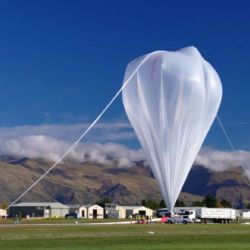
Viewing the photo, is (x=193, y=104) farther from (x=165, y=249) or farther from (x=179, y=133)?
(x=165, y=249)

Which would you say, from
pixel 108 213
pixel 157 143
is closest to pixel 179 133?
pixel 157 143

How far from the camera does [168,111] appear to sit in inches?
2100

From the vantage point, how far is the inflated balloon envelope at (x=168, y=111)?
52656 millimetres

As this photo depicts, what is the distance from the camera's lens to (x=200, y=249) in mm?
41281

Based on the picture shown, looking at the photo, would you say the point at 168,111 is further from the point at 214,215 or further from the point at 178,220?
the point at 214,215

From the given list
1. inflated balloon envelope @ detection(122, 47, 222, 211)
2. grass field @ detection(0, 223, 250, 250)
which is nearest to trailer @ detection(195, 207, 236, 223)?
grass field @ detection(0, 223, 250, 250)

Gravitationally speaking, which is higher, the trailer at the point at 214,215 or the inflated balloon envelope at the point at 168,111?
the inflated balloon envelope at the point at 168,111

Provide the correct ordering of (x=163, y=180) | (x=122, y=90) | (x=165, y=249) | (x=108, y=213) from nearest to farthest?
(x=165, y=249)
(x=163, y=180)
(x=122, y=90)
(x=108, y=213)

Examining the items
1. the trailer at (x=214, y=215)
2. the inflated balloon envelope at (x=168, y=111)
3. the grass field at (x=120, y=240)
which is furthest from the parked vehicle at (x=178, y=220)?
the inflated balloon envelope at (x=168, y=111)

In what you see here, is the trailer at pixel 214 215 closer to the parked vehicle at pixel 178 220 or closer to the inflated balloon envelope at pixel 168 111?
the parked vehicle at pixel 178 220

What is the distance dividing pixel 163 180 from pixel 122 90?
899cm

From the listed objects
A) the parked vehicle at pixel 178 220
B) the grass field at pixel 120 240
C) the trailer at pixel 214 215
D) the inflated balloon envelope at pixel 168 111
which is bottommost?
the grass field at pixel 120 240

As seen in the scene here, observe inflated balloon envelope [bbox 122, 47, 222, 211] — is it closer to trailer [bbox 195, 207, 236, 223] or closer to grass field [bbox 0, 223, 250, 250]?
grass field [bbox 0, 223, 250, 250]

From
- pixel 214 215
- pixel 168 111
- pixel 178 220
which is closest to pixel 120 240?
pixel 168 111
